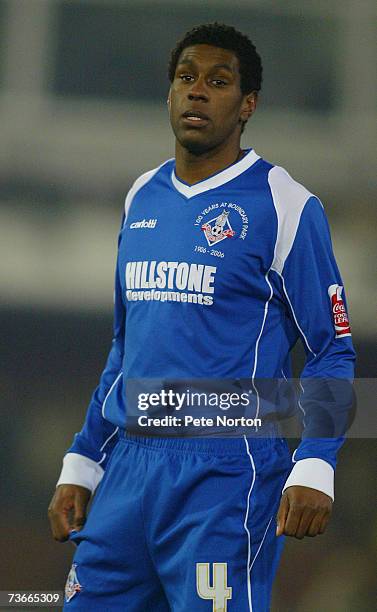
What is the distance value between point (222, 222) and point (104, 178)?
1002mm

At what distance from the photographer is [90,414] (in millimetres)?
1854

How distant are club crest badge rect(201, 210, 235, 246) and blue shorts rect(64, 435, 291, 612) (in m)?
0.33

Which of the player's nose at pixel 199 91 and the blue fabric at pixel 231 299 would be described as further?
the player's nose at pixel 199 91

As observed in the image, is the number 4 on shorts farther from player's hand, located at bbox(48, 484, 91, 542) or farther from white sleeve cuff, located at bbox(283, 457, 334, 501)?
player's hand, located at bbox(48, 484, 91, 542)

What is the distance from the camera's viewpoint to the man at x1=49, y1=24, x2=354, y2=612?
158 centimetres

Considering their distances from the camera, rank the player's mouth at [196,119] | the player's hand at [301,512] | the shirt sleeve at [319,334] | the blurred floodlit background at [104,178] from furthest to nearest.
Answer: the blurred floodlit background at [104,178] < the player's mouth at [196,119] < the shirt sleeve at [319,334] < the player's hand at [301,512]

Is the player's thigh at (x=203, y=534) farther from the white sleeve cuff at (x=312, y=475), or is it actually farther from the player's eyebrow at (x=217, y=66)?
the player's eyebrow at (x=217, y=66)

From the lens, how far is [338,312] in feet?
5.59

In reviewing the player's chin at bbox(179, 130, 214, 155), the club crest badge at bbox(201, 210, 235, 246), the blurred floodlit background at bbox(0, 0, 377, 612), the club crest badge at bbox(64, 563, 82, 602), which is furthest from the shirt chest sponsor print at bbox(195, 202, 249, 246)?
the blurred floodlit background at bbox(0, 0, 377, 612)

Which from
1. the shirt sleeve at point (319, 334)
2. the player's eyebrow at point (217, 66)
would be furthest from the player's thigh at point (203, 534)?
the player's eyebrow at point (217, 66)

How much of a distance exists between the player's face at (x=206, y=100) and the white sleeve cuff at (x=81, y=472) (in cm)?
59

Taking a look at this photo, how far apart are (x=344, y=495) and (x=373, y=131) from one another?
956 mm

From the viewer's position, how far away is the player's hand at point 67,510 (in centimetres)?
178

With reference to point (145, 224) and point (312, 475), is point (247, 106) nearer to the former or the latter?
point (145, 224)
